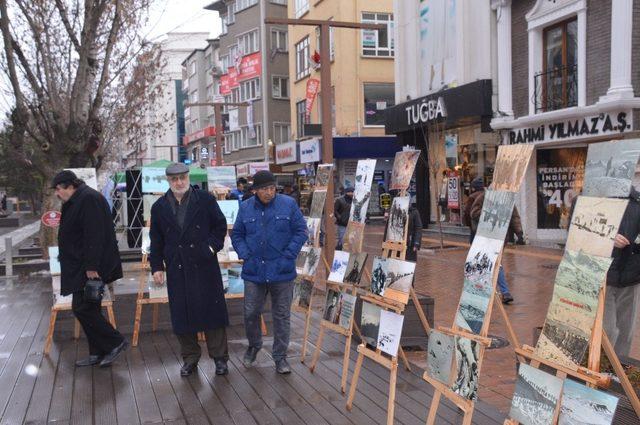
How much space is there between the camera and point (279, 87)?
40.1 metres

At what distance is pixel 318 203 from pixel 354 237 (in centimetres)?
138

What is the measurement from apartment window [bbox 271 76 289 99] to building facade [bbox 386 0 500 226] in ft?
64.2

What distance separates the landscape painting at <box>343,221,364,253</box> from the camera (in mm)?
5699

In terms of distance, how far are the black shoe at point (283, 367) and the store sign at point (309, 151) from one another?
22.4 m

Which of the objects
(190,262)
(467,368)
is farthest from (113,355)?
(467,368)

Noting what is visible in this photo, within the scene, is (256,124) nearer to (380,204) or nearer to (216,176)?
(380,204)

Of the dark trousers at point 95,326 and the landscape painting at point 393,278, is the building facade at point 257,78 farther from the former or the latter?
the landscape painting at point 393,278

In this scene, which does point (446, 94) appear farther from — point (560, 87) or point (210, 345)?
Answer: point (210, 345)

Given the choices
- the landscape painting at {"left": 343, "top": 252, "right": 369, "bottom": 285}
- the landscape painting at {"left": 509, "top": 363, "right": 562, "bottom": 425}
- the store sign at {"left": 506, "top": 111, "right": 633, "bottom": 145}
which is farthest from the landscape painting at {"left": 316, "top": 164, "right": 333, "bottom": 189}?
the store sign at {"left": 506, "top": 111, "right": 633, "bottom": 145}

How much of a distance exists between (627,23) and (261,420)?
11.3m

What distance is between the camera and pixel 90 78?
12.5 meters

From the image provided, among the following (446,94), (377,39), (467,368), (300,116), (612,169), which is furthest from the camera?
(300,116)

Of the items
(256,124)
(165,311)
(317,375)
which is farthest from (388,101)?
(317,375)

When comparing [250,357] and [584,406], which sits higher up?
[584,406]
